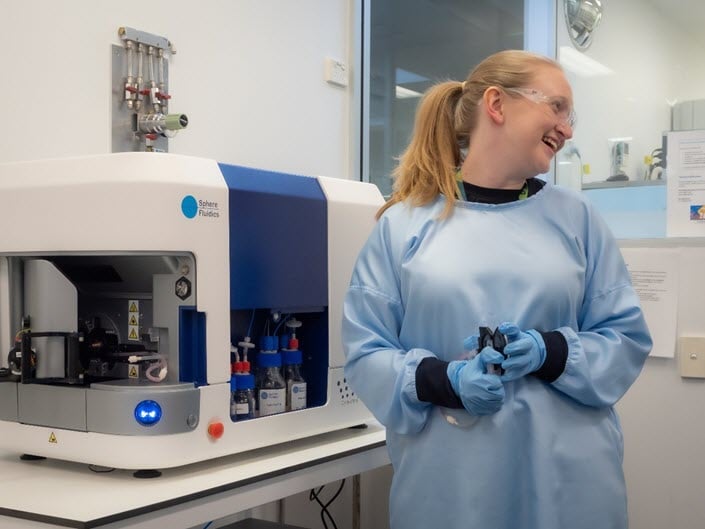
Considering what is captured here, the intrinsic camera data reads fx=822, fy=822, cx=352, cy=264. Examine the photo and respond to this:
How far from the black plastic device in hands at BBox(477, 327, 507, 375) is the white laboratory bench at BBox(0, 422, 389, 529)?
0.46 meters

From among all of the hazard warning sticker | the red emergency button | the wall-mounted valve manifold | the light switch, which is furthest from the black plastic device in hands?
the wall-mounted valve manifold

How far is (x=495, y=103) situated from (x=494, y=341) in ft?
1.46

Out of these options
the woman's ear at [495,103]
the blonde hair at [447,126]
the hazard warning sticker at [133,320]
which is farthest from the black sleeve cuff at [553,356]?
the hazard warning sticker at [133,320]

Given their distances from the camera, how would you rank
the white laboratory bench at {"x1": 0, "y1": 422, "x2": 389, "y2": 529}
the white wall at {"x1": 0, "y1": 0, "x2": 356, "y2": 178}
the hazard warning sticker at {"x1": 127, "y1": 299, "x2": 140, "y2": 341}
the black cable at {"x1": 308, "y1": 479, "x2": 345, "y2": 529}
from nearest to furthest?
the white laboratory bench at {"x1": 0, "y1": 422, "x2": 389, "y2": 529} → the hazard warning sticker at {"x1": 127, "y1": 299, "x2": 140, "y2": 341} → the white wall at {"x1": 0, "y1": 0, "x2": 356, "y2": 178} → the black cable at {"x1": 308, "y1": 479, "x2": 345, "y2": 529}

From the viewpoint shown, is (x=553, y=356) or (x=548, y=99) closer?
(x=553, y=356)

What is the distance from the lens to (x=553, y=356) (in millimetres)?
1347

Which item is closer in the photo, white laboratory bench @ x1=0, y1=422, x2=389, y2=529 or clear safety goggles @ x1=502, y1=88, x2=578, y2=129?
white laboratory bench @ x1=0, y1=422, x2=389, y2=529

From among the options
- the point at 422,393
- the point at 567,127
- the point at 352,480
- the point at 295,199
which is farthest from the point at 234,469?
the point at 352,480

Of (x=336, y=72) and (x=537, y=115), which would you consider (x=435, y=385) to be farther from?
(x=336, y=72)

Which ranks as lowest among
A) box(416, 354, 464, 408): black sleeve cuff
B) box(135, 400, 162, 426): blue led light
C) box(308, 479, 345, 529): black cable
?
box(308, 479, 345, 529): black cable

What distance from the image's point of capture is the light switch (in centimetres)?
202

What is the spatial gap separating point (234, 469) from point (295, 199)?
545 mm

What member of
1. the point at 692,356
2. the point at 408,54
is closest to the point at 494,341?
the point at 692,356

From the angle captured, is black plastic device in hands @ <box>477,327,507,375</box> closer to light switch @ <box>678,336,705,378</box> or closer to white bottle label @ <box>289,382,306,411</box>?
white bottle label @ <box>289,382,306,411</box>
